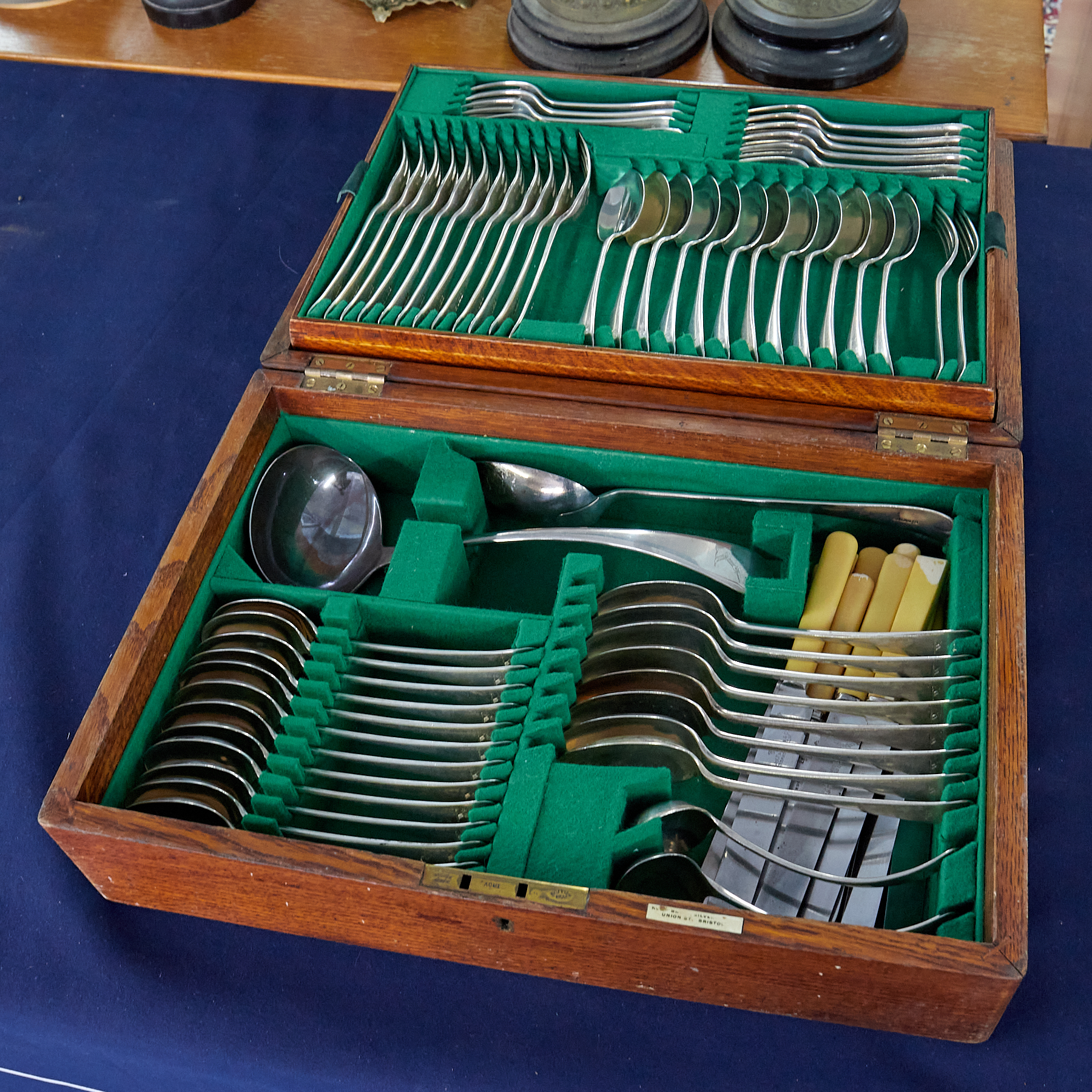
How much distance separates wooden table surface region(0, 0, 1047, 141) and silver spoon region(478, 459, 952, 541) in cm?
68

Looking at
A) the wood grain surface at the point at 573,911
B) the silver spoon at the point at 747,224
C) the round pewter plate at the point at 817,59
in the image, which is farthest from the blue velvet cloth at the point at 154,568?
the silver spoon at the point at 747,224

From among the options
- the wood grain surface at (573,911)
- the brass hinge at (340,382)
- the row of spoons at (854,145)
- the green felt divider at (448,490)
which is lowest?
the wood grain surface at (573,911)

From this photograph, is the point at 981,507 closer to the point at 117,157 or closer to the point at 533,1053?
the point at 533,1053

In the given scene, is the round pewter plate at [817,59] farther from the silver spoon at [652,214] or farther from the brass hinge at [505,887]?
the brass hinge at [505,887]

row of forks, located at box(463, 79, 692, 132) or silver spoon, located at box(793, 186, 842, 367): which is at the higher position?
row of forks, located at box(463, 79, 692, 132)

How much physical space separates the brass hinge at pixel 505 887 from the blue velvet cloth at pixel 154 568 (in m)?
0.14

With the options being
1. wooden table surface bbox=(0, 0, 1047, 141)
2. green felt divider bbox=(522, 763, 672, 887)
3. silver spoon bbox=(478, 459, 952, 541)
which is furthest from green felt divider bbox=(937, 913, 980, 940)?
wooden table surface bbox=(0, 0, 1047, 141)

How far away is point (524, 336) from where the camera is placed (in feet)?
Result: 3.90

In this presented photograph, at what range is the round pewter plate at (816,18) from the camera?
152cm

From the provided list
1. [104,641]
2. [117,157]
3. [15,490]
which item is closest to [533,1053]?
[104,641]

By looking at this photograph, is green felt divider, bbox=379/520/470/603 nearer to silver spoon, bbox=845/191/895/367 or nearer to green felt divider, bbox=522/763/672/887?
green felt divider, bbox=522/763/672/887

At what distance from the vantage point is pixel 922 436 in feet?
3.59

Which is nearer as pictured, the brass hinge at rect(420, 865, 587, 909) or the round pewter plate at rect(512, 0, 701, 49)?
the brass hinge at rect(420, 865, 587, 909)

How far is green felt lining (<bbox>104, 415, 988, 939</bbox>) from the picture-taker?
2.96 feet
